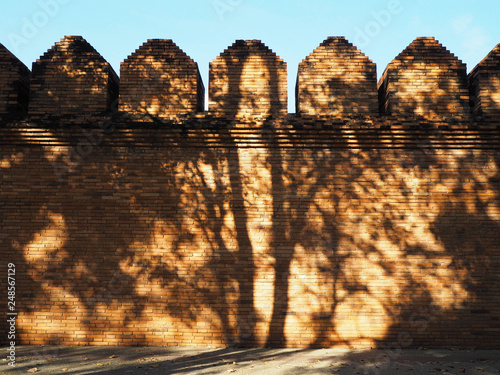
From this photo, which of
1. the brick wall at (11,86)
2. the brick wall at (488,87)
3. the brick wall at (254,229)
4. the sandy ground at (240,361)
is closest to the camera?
the sandy ground at (240,361)

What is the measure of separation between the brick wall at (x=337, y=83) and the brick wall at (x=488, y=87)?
5.61 feet

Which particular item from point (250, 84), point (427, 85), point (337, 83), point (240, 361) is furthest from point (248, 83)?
point (240, 361)

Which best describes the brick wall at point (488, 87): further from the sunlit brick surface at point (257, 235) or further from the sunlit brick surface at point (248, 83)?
the sunlit brick surface at point (248, 83)

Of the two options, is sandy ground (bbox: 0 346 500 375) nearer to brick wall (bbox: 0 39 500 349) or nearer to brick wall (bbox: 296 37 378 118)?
brick wall (bbox: 0 39 500 349)

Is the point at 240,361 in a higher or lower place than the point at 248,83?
lower

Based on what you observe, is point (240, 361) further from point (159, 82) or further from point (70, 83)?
point (70, 83)

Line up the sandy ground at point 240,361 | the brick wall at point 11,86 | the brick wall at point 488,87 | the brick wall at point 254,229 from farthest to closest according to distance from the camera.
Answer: the brick wall at point 11,86 → the brick wall at point 488,87 → the brick wall at point 254,229 → the sandy ground at point 240,361

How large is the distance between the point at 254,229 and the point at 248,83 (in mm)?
2563

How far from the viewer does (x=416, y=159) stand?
629 cm

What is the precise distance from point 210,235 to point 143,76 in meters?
3.03

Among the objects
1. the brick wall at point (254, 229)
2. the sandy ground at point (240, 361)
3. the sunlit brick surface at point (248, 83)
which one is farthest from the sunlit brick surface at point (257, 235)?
the sunlit brick surface at point (248, 83)

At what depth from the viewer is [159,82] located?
21.6ft

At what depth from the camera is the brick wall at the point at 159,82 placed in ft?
21.4

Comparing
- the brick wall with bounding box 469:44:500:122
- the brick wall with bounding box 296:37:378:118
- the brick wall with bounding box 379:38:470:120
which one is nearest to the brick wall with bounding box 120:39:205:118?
the brick wall with bounding box 296:37:378:118
